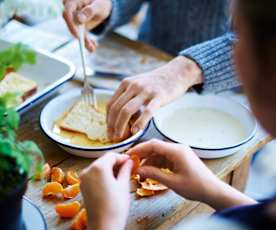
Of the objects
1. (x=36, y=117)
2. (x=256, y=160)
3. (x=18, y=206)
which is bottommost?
(x=256, y=160)

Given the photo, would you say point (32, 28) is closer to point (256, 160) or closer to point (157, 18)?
point (157, 18)

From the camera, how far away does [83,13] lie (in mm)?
1407

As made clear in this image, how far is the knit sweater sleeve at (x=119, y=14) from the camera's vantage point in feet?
5.20

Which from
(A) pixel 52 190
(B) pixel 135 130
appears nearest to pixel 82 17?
(B) pixel 135 130

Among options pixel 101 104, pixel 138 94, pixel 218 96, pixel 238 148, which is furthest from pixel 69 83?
pixel 238 148

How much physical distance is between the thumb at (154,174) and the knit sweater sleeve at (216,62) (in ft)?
1.26

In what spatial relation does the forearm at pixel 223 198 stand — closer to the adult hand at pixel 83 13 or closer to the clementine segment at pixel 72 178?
the clementine segment at pixel 72 178

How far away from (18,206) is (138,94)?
44 cm

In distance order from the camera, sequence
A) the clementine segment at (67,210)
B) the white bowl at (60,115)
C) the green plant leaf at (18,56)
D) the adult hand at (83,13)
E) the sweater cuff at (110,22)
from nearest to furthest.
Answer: the green plant leaf at (18,56) → the clementine segment at (67,210) → the white bowl at (60,115) → the adult hand at (83,13) → the sweater cuff at (110,22)

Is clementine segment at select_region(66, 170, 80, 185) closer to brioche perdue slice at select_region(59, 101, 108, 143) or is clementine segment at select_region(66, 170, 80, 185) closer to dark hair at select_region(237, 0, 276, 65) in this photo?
brioche perdue slice at select_region(59, 101, 108, 143)

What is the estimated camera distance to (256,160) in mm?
1712

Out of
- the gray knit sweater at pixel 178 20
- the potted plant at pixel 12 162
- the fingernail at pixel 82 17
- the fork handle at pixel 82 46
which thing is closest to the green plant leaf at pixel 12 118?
the potted plant at pixel 12 162

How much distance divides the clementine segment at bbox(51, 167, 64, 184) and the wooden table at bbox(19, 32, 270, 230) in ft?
0.08

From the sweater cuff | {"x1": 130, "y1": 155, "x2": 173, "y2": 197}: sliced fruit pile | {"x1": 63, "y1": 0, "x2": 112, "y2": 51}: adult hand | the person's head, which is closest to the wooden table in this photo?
{"x1": 130, "y1": 155, "x2": 173, "y2": 197}: sliced fruit pile
